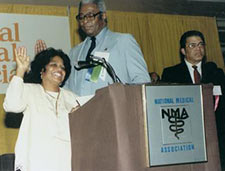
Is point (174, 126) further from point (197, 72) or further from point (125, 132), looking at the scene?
point (197, 72)

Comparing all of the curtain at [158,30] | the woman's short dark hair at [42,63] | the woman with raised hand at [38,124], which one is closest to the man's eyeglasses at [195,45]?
the woman's short dark hair at [42,63]

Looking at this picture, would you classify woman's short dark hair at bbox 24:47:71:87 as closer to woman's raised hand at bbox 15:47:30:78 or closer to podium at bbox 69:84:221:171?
woman's raised hand at bbox 15:47:30:78

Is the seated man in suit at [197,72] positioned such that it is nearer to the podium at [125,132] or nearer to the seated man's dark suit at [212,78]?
the seated man's dark suit at [212,78]

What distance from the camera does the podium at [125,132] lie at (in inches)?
70.3

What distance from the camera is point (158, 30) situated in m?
7.01

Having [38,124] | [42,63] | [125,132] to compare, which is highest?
[42,63]

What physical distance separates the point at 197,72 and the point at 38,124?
65.9 inches

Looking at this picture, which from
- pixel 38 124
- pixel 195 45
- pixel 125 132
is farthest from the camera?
pixel 195 45

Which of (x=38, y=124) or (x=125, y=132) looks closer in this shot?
(x=125, y=132)

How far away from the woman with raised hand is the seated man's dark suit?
113 centimetres

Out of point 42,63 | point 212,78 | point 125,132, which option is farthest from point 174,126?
point 212,78

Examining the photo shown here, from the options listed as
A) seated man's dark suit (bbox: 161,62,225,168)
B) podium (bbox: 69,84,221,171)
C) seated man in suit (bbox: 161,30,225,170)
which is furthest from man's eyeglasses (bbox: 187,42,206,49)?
podium (bbox: 69,84,221,171)

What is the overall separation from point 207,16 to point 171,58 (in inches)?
44.0

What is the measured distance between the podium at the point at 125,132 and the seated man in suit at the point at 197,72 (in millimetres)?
1583
